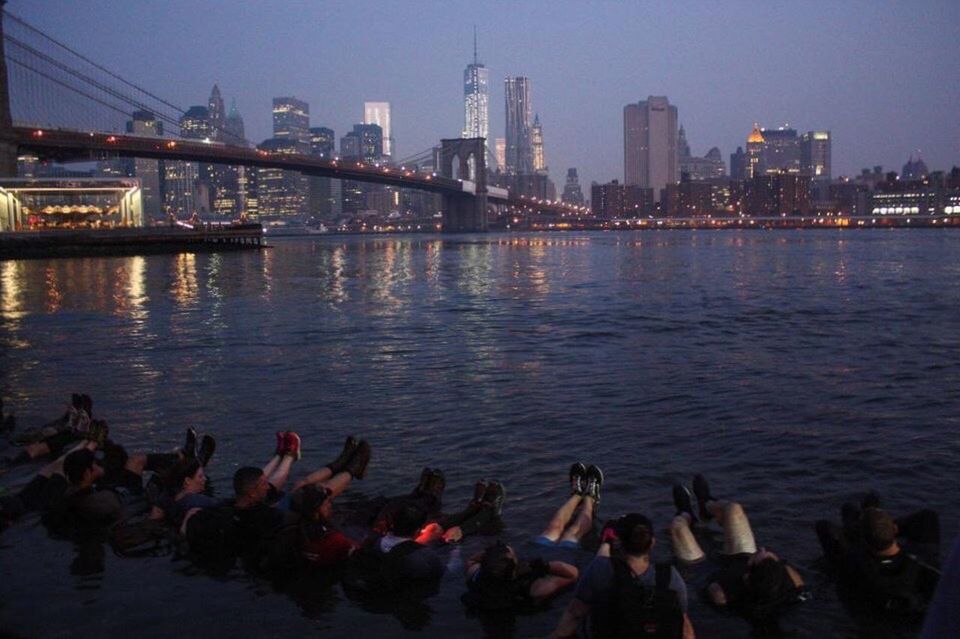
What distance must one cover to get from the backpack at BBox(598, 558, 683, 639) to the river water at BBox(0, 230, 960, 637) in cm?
86

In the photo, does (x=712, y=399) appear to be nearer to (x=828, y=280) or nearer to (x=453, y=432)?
(x=453, y=432)

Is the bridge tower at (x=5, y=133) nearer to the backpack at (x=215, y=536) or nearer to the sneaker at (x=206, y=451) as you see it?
the sneaker at (x=206, y=451)

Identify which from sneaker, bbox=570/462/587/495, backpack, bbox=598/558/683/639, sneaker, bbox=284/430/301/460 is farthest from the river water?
backpack, bbox=598/558/683/639

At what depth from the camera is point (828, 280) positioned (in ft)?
122

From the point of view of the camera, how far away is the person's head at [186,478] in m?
7.28

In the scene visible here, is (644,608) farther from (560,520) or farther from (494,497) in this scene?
(494,497)

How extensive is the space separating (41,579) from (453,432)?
16.9ft

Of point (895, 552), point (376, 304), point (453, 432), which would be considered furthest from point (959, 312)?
point (895, 552)

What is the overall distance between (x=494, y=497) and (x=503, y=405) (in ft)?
15.9

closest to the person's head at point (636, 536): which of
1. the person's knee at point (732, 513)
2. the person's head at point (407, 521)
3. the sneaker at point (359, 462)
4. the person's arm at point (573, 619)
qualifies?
the person's arm at point (573, 619)

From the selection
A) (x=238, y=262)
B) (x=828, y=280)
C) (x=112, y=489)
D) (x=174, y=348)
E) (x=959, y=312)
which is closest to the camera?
(x=112, y=489)

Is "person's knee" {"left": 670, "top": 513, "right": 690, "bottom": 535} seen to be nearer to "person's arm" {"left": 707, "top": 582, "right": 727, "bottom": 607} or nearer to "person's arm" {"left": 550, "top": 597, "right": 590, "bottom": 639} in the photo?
"person's arm" {"left": 707, "top": 582, "right": 727, "bottom": 607}

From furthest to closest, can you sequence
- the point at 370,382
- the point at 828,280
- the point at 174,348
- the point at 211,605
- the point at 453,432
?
the point at 828,280 < the point at 174,348 < the point at 370,382 < the point at 453,432 < the point at 211,605

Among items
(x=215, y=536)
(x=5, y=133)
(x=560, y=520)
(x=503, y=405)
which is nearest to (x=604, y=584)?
(x=560, y=520)
